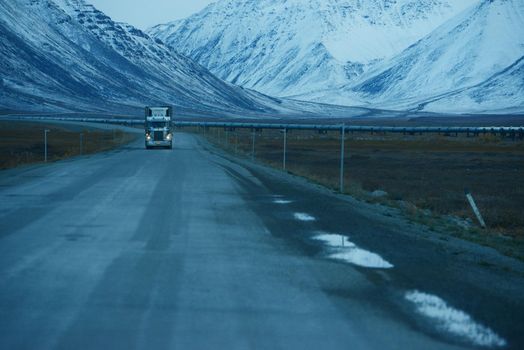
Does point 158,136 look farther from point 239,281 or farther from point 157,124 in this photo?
point 239,281

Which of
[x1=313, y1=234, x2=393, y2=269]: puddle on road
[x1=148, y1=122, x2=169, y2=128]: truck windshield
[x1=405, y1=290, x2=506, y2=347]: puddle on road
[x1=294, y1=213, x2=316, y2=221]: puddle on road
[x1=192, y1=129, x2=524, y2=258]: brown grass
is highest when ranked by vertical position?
[x1=148, y1=122, x2=169, y2=128]: truck windshield

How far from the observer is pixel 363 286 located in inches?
424

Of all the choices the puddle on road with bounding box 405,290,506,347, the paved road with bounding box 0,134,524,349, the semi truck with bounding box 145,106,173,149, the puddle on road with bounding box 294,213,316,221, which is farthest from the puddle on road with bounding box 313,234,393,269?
the semi truck with bounding box 145,106,173,149

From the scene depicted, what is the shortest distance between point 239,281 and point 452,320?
9.20ft

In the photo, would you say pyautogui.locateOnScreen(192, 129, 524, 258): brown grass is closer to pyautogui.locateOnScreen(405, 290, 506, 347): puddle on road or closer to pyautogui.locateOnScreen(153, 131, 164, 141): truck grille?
pyautogui.locateOnScreen(405, 290, 506, 347): puddle on road

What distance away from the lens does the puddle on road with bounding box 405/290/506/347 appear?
8.37 m

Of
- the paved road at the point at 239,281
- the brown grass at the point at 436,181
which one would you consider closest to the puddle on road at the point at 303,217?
the paved road at the point at 239,281

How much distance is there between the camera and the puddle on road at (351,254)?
1249 cm

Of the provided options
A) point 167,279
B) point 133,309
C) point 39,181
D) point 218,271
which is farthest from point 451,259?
point 39,181

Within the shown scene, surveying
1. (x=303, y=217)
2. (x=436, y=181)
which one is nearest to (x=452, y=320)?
(x=303, y=217)

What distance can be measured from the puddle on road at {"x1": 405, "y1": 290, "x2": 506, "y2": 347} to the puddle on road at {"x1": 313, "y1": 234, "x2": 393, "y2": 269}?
2057mm

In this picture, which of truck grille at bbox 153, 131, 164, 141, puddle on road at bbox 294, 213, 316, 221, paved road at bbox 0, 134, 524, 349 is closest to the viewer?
paved road at bbox 0, 134, 524, 349

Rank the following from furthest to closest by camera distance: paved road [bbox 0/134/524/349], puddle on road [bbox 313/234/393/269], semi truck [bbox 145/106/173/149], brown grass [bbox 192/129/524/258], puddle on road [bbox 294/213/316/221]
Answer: semi truck [bbox 145/106/173/149]
brown grass [bbox 192/129/524/258]
puddle on road [bbox 294/213/316/221]
puddle on road [bbox 313/234/393/269]
paved road [bbox 0/134/524/349]

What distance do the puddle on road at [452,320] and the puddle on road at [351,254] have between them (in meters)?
2.06
